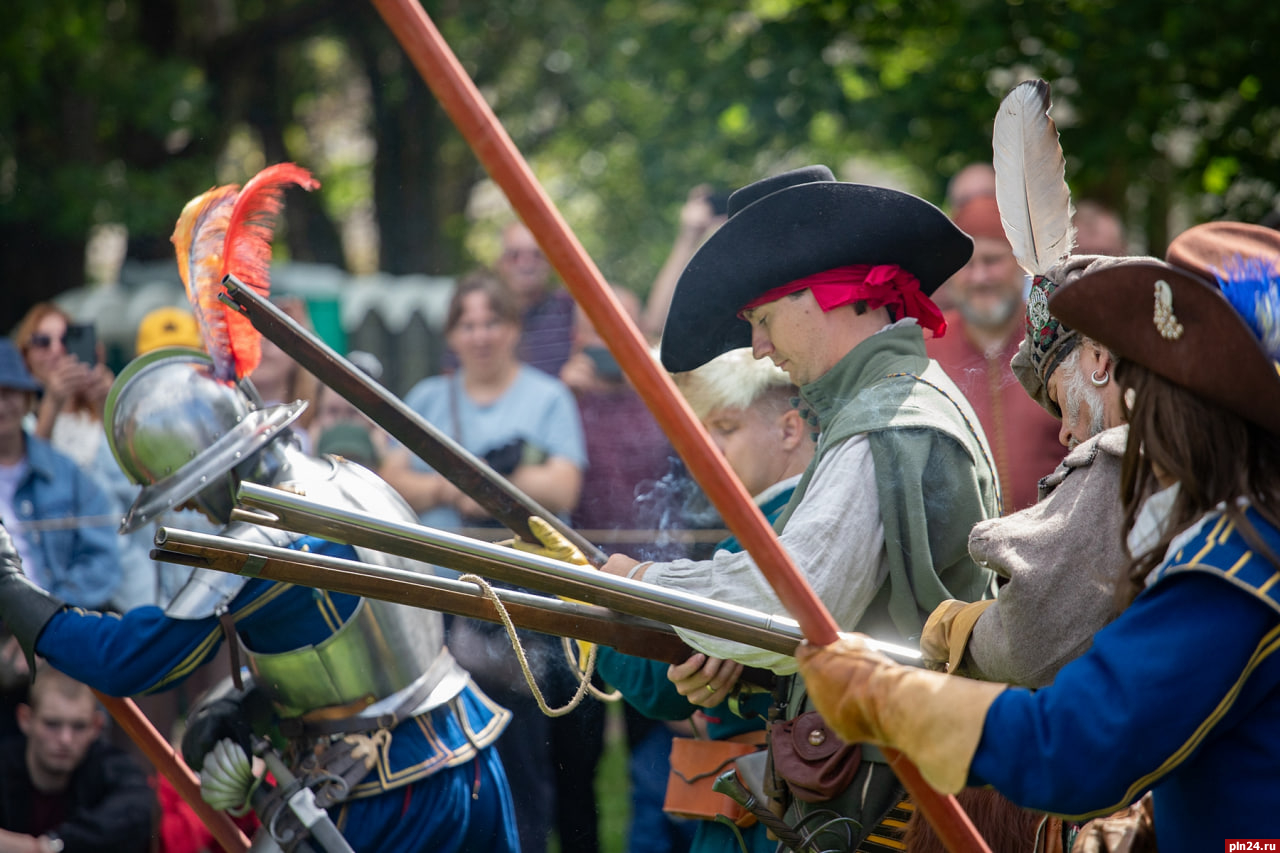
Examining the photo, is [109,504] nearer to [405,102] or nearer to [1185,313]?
[1185,313]

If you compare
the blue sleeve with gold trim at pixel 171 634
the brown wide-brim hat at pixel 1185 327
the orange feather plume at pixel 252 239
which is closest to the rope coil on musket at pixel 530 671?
the blue sleeve with gold trim at pixel 171 634

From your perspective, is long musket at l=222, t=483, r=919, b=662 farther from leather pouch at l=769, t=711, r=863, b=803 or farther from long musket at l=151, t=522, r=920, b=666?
leather pouch at l=769, t=711, r=863, b=803

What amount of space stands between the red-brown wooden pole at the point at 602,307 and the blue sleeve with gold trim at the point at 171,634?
129 centimetres

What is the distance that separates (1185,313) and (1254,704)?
52 cm

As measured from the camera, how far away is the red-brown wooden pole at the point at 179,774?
3254 mm

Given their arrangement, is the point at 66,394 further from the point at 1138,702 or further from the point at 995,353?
the point at 1138,702

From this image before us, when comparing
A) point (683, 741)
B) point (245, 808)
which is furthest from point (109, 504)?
point (683, 741)

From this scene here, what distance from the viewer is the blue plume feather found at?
5.51 ft

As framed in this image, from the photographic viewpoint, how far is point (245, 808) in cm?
314

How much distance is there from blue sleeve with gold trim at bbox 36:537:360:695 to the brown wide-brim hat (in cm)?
174

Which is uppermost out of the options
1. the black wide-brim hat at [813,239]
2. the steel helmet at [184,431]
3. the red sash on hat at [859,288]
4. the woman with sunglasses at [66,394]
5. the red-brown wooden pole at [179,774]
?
the black wide-brim hat at [813,239]

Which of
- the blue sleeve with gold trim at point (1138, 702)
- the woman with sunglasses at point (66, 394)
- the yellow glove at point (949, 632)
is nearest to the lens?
the blue sleeve with gold trim at point (1138, 702)

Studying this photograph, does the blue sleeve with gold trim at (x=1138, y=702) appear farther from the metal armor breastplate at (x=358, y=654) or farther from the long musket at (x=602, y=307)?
the metal armor breastplate at (x=358, y=654)

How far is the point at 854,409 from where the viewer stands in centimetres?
→ 243
